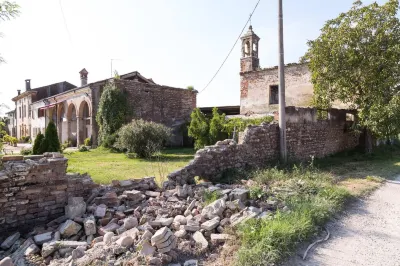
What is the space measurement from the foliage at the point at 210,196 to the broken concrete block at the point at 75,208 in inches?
91.9

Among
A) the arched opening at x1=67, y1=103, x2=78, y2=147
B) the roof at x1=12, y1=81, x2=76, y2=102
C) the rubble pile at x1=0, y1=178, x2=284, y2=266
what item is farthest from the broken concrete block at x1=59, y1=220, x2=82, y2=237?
the roof at x1=12, y1=81, x2=76, y2=102

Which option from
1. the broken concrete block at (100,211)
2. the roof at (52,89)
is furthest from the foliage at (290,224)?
the roof at (52,89)

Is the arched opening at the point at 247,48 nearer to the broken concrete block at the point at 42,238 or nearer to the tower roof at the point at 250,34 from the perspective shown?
the tower roof at the point at 250,34

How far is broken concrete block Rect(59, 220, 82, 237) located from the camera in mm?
4787

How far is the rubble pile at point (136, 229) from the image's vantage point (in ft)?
12.9

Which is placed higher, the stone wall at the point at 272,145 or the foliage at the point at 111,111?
the foliage at the point at 111,111

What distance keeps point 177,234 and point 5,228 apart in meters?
3.14

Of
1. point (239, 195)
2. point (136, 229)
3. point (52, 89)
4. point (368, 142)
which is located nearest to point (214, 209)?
point (239, 195)

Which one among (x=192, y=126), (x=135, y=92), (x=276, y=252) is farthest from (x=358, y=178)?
(x=135, y=92)

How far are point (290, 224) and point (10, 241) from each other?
4581 millimetres

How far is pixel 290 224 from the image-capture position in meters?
4.41

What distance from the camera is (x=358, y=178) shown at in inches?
343

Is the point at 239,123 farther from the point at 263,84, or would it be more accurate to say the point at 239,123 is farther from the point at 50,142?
the point at 50,142

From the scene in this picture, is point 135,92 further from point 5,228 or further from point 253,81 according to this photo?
point 5,228
